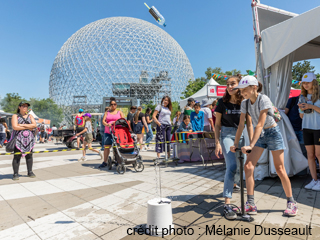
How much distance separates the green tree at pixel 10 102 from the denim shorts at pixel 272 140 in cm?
5404

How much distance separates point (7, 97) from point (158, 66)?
36252 millimetres

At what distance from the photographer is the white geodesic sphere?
150 feet

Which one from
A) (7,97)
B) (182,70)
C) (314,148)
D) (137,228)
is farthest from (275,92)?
(7,97)

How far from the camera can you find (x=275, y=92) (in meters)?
4.50

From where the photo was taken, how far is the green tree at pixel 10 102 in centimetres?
4563

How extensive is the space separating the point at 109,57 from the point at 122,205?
152 ft

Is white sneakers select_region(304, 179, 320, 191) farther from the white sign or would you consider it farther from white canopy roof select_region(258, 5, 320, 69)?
the white sign

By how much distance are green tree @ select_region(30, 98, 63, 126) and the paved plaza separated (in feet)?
166

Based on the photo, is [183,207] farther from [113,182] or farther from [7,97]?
[7,97]

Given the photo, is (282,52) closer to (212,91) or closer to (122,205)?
(122,205)

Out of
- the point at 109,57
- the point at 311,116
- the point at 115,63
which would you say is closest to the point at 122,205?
the point at 311,116

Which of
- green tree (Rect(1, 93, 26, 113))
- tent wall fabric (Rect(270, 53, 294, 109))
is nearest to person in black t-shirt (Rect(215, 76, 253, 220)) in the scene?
tent wall fabric (Rect(270, 53, 294, 109))

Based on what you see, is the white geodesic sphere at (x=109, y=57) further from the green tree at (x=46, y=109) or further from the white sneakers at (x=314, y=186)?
the white sneakers at (x=314, y=186)

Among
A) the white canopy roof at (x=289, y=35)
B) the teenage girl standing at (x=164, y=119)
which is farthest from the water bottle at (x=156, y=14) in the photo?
the white canopy roof at (x=289, y=35)
